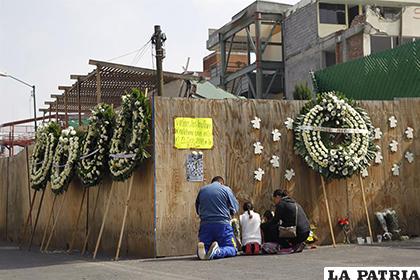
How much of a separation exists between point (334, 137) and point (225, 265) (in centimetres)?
478

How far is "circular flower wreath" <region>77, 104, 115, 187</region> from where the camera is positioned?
13.8 metres

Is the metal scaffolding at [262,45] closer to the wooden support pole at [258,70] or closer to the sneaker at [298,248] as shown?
the wooden support pole at [258,70]

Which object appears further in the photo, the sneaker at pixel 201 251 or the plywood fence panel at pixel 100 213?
the plywood fence panel at pixel 100 213

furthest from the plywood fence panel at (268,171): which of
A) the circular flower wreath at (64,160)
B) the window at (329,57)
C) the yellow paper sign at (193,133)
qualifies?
the window at (329,57)

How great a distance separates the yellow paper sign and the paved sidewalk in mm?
2287

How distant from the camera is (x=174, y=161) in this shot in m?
12.6

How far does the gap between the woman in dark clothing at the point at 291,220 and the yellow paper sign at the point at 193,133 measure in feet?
6.04

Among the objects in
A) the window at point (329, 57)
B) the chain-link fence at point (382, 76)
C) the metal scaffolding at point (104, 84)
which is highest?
the window at point (329, 57)

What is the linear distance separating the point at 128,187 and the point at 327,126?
4.60 meters

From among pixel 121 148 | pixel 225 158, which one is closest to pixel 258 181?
pixel 225 158

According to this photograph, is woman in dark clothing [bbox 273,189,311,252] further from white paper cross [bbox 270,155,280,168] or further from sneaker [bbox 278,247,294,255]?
white paper cross [bbox 270,155,280,168]

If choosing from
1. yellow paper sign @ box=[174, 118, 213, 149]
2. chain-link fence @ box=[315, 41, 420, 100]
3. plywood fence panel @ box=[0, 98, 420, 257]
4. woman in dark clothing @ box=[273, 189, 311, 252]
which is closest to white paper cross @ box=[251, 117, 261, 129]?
plywood fence panel @ box=[0, 98, 420, 257]

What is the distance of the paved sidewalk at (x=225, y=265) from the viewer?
31.5 feet

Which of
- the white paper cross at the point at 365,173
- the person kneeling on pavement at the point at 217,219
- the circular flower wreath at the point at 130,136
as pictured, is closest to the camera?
the person kneeling on pavement at the point at 217,219
